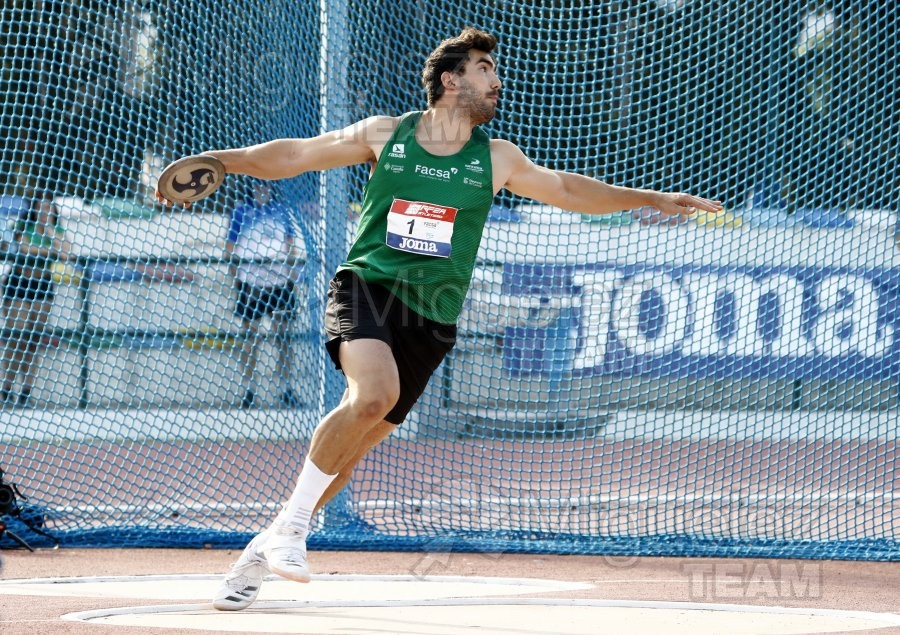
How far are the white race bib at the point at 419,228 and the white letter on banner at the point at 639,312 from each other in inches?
153

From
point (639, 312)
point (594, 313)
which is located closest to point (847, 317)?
point (639, 312)

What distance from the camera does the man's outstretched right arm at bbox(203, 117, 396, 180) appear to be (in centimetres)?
486

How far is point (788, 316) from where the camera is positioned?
848 cm

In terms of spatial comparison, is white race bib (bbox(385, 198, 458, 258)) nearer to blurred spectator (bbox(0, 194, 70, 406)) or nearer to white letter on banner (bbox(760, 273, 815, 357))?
white letter on banner (bbox(760, 273, 815, 357))

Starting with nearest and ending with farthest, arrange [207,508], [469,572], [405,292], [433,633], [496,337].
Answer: [433,633], [405,292], [469,572], [207,508], [496,337]

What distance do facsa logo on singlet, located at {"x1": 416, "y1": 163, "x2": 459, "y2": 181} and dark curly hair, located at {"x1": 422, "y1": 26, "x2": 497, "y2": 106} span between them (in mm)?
366

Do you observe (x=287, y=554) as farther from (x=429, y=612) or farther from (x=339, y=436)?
(x=429, y=612)

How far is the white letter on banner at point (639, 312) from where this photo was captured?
27.3 feet

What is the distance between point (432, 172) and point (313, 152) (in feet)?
1.71

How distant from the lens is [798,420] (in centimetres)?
788

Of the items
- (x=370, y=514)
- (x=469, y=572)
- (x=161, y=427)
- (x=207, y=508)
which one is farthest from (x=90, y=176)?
(x=469, y=572)

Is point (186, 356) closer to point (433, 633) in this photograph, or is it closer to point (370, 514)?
point (370, 514)

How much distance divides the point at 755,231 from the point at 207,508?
13.9ft

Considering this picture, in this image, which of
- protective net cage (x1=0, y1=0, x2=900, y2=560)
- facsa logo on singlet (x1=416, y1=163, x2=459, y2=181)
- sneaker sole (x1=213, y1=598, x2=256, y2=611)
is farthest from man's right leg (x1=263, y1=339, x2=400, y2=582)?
protective net cage (x1=0, y1=0, x2=900, y2=560)
